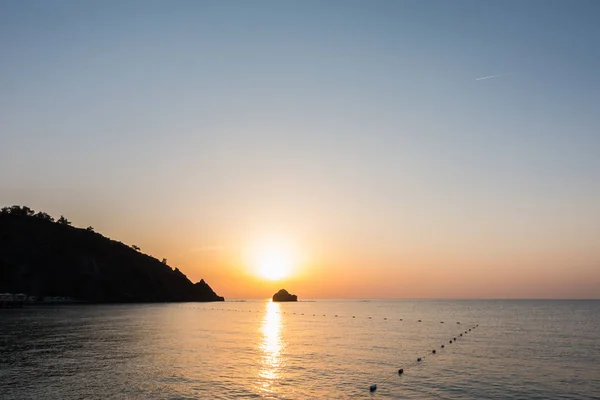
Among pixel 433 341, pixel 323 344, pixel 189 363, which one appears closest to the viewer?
pixel 189 363

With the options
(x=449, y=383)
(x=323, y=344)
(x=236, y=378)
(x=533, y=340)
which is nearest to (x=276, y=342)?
(x=323, y=344)

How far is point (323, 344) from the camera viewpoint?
83.9m

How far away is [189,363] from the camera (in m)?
58.8

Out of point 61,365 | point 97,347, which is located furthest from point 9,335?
point 61,365

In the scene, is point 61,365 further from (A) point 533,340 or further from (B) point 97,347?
(A) point 533,340

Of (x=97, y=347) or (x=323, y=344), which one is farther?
(x=323, y=344)

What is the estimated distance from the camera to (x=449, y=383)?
48750 millimetres

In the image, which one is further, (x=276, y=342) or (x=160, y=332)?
(x=160, y=332)

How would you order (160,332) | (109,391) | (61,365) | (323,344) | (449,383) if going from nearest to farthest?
(109,391) → (449,383) → (61,365) → (323,344) → (160,332)

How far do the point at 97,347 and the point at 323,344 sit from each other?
3715 centimetres

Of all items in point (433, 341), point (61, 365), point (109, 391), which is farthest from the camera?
point (433, 341)

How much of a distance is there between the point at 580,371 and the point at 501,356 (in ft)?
42.7

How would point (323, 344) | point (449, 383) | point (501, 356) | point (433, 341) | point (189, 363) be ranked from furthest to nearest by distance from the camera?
point (433, 341)
point (323, 344)
point (501, 356)
point (189, 363)
point (449, 383)

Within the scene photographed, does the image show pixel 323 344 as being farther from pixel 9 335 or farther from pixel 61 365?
pixel 9 335
